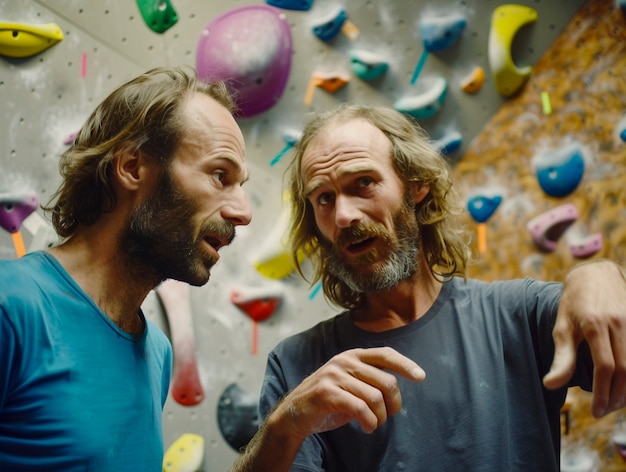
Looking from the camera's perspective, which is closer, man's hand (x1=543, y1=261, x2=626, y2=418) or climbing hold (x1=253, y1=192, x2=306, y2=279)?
man's hand (x1=543, y1=261, x2=626, y2=418)

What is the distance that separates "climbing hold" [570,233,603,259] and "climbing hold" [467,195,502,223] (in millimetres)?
207

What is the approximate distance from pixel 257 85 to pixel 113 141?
76 cm

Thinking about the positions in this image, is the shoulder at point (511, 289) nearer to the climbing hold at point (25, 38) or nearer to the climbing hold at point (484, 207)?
the climbing hold at point (484, 207)

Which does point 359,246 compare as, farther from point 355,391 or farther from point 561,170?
point 561,170

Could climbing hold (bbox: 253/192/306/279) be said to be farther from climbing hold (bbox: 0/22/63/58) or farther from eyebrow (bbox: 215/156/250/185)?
climbing hold (bbox: 0/22/63/58)

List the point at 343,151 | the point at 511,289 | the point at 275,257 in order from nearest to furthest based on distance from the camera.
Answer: the point at 511,289
the point at 343,151
the point at 275,257

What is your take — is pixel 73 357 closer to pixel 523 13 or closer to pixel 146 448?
pixel 146 448

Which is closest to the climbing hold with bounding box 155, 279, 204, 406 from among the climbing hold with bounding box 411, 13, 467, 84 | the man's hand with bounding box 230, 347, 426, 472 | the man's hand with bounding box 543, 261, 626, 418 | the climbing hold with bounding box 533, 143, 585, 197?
the man's hand with bounding box 230, 347, 426, 472

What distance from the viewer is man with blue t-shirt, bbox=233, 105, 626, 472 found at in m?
0.76

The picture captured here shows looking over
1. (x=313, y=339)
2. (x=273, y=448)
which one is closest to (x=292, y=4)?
(x=313, y=339)

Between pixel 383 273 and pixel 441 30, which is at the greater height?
pixel 441 30

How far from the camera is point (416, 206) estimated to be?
1.29 m

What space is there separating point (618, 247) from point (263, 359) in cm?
90

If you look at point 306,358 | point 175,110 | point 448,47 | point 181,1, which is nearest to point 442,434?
point 306,358
